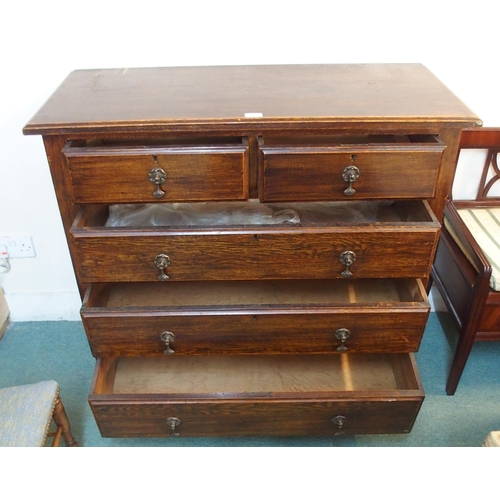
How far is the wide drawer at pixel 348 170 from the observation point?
1.06m

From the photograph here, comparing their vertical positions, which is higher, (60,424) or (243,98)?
(243,98)

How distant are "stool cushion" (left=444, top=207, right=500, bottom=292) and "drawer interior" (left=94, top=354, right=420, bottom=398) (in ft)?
1.22

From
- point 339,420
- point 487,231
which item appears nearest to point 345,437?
point 339,420

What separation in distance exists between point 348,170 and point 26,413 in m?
0.89

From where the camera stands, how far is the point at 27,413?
3.68 ft

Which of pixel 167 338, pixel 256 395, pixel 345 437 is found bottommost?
pixel 345 437

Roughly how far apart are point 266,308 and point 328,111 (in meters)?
0.47

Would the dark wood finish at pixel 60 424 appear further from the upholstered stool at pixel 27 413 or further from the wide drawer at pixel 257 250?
the wide drawer at pixel 257 250

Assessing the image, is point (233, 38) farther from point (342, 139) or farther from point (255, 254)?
point (255, 254)

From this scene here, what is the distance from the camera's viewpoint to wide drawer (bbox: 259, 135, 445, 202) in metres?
1.06

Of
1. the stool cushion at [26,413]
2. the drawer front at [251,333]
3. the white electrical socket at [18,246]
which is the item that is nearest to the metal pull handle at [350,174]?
Answer: the drawer front at [251,333]

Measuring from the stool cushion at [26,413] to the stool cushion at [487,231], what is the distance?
3.94ft
